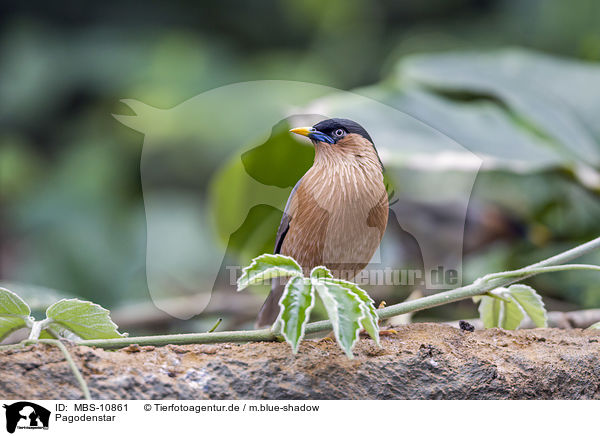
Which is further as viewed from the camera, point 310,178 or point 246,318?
point 246,318

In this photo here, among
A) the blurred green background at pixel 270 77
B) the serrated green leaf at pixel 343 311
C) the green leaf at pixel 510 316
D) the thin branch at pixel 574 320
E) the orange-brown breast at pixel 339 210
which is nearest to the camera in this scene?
the serrated green leaf at pixel 343 311

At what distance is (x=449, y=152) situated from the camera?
130 centimetres

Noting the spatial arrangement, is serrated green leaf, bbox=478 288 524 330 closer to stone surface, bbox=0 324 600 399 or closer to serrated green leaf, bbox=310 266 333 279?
stone surface, bbox=0 324 600 399

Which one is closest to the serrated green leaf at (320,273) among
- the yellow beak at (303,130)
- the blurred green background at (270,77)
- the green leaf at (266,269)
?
the green leaf at (266,269)

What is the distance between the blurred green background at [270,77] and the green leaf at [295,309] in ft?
1.40

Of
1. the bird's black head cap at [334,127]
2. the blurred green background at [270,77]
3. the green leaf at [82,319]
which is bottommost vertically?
the green leaf at [82,319]

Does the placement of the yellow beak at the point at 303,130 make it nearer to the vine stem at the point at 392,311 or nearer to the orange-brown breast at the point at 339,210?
the orange-brown breast at the point at 339,210

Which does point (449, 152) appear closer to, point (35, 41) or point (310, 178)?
point (310, 178)

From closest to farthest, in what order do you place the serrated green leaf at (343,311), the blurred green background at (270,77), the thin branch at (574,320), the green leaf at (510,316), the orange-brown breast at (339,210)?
the serrated green leaf at (343,311) < the orange-brown breast at (339,210) < the green leaf at (510,316) < the thin branch at (574,320) < the blurred green background at (270,77)

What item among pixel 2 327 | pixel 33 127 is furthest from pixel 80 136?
pixel 2 327

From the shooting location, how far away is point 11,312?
2.45 ft

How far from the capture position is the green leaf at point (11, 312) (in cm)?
73

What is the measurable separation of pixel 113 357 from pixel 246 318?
58 centimetres

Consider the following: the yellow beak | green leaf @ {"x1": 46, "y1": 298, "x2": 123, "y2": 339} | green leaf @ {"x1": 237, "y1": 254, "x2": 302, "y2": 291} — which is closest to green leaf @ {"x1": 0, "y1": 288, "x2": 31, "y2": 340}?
green leaf @ {"x1": 46, "y1": 298, "x2": 123, "y2": 339}
